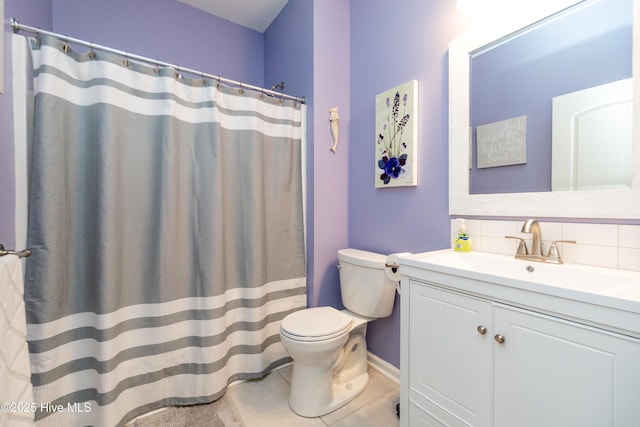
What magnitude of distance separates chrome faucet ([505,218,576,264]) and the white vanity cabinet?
0.36 m

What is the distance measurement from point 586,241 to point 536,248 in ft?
0.46

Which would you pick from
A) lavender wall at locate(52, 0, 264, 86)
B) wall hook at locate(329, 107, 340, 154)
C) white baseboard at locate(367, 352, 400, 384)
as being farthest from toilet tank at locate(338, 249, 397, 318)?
lavender wall at locate(52, 0, 264, 86)

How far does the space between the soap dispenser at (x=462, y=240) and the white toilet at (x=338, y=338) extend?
13.6 inches

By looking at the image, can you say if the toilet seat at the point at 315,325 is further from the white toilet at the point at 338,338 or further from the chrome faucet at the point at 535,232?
the chrome faucet at the point at 535,232

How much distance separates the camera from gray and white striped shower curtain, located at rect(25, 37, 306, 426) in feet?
3.79

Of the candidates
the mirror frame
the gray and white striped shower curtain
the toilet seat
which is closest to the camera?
Answer: the mirror frame

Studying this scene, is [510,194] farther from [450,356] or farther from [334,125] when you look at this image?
[334,125]

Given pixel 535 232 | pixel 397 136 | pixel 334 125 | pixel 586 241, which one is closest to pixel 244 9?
pixel 334 125

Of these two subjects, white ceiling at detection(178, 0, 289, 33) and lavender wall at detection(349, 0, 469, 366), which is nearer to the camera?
lavender wall at detection(349, 0, 469, 366)

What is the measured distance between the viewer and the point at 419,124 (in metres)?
1.48

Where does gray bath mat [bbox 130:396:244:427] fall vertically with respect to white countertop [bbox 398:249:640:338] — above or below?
below

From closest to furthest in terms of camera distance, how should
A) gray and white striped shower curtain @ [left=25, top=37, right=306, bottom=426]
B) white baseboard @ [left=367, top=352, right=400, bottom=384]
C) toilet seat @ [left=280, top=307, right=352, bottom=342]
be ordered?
1. gray and white striped shower curtain @ [left=25, top=37, right=306, bottom=426]
2. toilet seat @ [left=280, top=307, right=352, bottom=342]
3. white baseboard @ [left=367, top=352, right=400, bottom=384]

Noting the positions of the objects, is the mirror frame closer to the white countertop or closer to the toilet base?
the white countertop

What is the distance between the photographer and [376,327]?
178 cm
